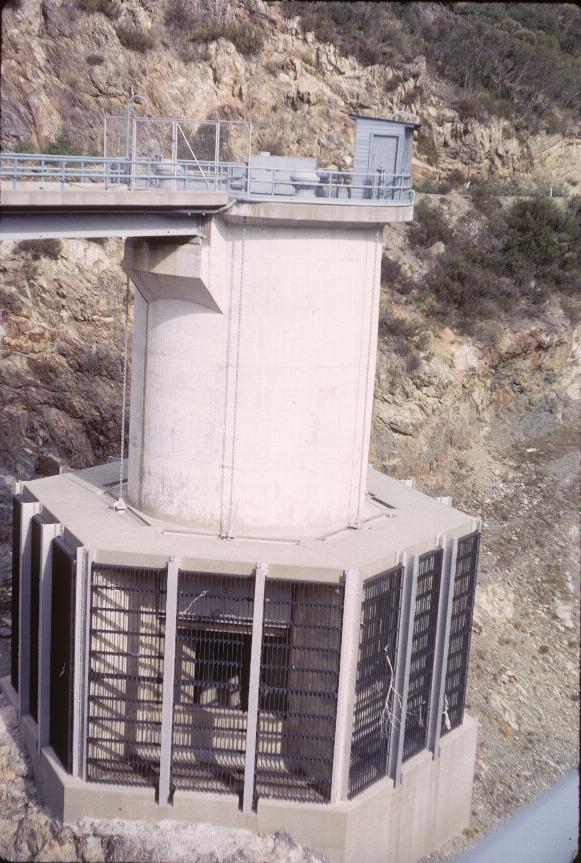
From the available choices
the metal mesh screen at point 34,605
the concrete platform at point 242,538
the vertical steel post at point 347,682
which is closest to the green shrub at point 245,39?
the concrete platform at point 242,538

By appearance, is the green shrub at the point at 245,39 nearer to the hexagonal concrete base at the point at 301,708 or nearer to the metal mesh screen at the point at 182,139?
the metal mesh screen at the point at 182,139

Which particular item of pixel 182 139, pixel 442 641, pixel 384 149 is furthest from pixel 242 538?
pixel 182 139

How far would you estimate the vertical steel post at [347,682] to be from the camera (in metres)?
12.9

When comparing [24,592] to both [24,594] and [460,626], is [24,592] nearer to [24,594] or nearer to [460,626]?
[24,594]

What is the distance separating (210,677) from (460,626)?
4.22 meters

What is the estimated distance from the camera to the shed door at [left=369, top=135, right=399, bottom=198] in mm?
14633

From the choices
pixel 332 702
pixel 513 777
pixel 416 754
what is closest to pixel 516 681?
pixel 513 777

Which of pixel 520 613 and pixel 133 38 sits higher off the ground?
pixel 133 38

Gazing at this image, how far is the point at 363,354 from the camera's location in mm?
14453

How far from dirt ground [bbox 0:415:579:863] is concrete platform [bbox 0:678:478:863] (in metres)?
0.51

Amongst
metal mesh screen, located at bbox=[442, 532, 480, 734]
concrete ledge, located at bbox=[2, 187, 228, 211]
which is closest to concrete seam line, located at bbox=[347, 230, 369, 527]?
metal mesh screen, located at bbox=[442, 532, 480, 734]

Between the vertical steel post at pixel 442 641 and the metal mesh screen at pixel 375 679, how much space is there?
107 centimetres

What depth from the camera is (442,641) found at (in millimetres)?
14812

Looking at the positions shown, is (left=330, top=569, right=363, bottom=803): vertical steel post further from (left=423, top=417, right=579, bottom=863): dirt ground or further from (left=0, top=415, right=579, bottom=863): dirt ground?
(left=423, top=417, right=579, bottom=863): dirt ground
